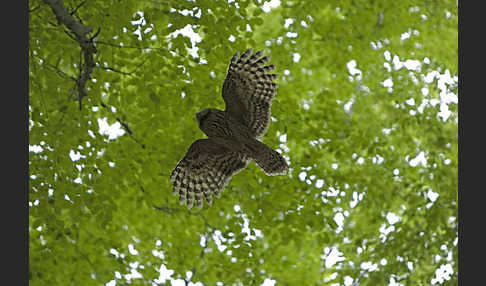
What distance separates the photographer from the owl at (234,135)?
152 inches

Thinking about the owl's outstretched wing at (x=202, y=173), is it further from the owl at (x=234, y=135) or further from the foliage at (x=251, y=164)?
the foliage at (x=251, y=164)

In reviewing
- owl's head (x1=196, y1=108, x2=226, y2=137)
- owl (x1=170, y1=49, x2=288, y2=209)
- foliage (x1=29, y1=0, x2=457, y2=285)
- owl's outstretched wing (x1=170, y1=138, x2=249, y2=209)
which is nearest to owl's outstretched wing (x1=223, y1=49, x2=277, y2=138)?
owl (x1=170, y1=49, x2=288, y2=209)

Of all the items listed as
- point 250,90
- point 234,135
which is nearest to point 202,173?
point 234,135

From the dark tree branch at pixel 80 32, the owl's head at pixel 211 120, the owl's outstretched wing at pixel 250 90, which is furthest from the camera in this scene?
the dark tree branch at pixel 80 32

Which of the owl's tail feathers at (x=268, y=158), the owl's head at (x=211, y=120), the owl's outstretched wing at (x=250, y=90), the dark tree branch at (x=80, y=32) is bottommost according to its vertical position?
the owl's tail feathers at (x=268, y=158)

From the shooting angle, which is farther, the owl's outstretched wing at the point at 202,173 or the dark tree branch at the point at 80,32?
the dark tree branch at the point at 80,32

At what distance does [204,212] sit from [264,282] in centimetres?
135

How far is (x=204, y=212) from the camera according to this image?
6.47m

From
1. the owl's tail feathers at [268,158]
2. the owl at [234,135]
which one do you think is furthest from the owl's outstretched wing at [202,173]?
the owl's tail feathers at [268,158]

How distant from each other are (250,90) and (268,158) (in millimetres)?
639

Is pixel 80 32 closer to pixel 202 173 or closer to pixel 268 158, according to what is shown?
pixel 202 173

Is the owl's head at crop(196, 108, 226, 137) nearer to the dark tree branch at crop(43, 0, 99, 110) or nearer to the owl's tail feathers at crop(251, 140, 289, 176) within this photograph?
the owl's tail feathers at crop(251, 140, 289, 176)

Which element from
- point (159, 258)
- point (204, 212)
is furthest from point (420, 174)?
point (159, 258)

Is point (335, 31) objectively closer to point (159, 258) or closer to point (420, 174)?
point (420, 174)
